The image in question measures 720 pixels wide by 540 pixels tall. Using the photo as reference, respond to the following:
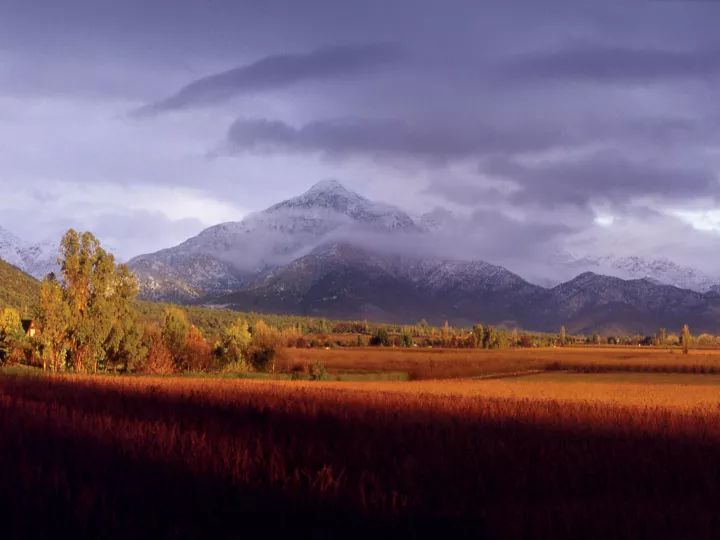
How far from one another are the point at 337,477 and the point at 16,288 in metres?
166

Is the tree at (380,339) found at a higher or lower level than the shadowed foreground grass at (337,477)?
lower

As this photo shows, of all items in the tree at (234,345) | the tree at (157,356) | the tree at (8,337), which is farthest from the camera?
the tree at (234,345)

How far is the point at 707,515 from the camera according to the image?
7.18m

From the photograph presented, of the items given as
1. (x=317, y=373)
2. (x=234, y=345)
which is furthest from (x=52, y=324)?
(x=234, y=345)

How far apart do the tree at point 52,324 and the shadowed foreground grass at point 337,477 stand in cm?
6050

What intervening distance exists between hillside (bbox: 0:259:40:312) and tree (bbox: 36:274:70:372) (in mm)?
74890

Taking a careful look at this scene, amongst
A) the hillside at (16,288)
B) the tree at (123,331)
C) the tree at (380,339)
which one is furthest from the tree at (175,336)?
the tree at (380,339)

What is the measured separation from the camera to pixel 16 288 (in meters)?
158

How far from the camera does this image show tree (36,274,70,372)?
227 ft

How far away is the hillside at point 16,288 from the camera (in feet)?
477

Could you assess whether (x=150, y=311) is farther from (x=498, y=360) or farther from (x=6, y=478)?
(x=6, y=478)

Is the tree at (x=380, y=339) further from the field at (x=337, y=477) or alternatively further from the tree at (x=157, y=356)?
the field at (x=337, y=477)

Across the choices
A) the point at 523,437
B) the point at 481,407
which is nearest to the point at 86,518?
the point at 523,437

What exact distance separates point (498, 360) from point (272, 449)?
110 meters
